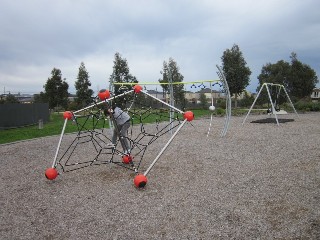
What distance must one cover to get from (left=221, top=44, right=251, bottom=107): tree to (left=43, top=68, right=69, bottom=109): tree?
53.8 ft

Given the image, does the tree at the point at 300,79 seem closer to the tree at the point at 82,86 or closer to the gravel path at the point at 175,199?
the tree at the point at 82,86

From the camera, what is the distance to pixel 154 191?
514 cm

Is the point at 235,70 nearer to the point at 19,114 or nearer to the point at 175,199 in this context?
the point at 19,114

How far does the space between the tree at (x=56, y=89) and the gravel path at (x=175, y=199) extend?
23.5m

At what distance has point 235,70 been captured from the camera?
28344 mm

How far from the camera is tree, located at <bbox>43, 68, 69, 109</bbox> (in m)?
30.0

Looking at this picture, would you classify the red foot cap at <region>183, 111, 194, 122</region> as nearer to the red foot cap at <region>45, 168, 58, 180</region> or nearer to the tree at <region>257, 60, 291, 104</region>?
the red foot cap at <region>45, 168, 58, 180</region>

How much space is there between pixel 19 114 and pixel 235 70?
19.2 meters

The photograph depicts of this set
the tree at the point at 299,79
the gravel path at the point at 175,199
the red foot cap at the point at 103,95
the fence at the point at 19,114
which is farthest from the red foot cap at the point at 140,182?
the tree at the point at 299,79

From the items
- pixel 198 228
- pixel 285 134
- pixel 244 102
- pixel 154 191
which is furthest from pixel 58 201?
pixel 244 102

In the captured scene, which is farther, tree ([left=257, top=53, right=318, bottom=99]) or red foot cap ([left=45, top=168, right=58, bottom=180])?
tree ([left=257, top=53, right=318, bottom=99])

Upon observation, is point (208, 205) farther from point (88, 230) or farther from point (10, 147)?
point (10, 147)

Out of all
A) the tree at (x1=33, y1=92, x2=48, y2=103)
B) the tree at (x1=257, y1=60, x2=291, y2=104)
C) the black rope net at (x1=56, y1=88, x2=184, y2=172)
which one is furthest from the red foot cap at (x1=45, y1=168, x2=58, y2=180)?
the tree at (x1=257, y1=60, x2=291, y2=104)

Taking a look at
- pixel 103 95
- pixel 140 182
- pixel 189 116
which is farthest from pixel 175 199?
pixel 103 95
